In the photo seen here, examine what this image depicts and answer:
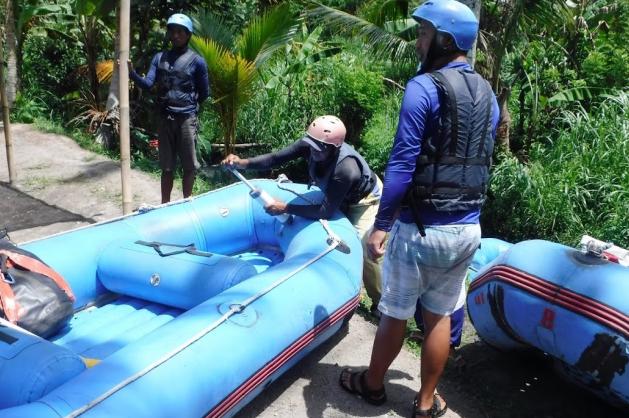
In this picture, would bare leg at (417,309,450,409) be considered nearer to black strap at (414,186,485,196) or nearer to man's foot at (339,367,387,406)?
man's foot at (339,367,387,406)

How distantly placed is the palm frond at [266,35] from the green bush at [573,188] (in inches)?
111

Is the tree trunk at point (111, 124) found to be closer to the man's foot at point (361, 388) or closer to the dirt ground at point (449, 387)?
the dirt ground at point (449, 387)

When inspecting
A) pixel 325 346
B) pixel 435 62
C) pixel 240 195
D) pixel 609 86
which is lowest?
pixel 325 346

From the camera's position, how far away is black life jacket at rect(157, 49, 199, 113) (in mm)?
5117

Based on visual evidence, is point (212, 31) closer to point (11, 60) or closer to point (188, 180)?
point (188, 180)

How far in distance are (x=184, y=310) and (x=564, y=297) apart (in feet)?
6.55

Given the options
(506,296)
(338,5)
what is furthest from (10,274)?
(338,5)

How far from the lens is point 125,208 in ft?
15.8

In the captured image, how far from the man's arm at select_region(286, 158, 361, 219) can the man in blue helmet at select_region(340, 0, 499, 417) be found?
1.15 meters

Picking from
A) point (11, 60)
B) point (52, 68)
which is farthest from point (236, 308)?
point (11, 60)

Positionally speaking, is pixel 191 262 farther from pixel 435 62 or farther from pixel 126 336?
pixel 435 62

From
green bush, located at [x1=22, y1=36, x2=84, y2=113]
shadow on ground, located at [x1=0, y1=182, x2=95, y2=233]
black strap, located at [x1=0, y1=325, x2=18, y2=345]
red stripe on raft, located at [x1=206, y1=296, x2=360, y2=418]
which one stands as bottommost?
shadow on ground, located at [x1=0, y1=182, x2=95, y2=233]

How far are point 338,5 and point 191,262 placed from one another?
1034 centimetres

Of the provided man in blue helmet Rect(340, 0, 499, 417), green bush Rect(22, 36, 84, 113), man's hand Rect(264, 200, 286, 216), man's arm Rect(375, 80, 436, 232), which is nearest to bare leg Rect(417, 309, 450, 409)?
man in blue helmet Rect(340, 0, 499, 417)
